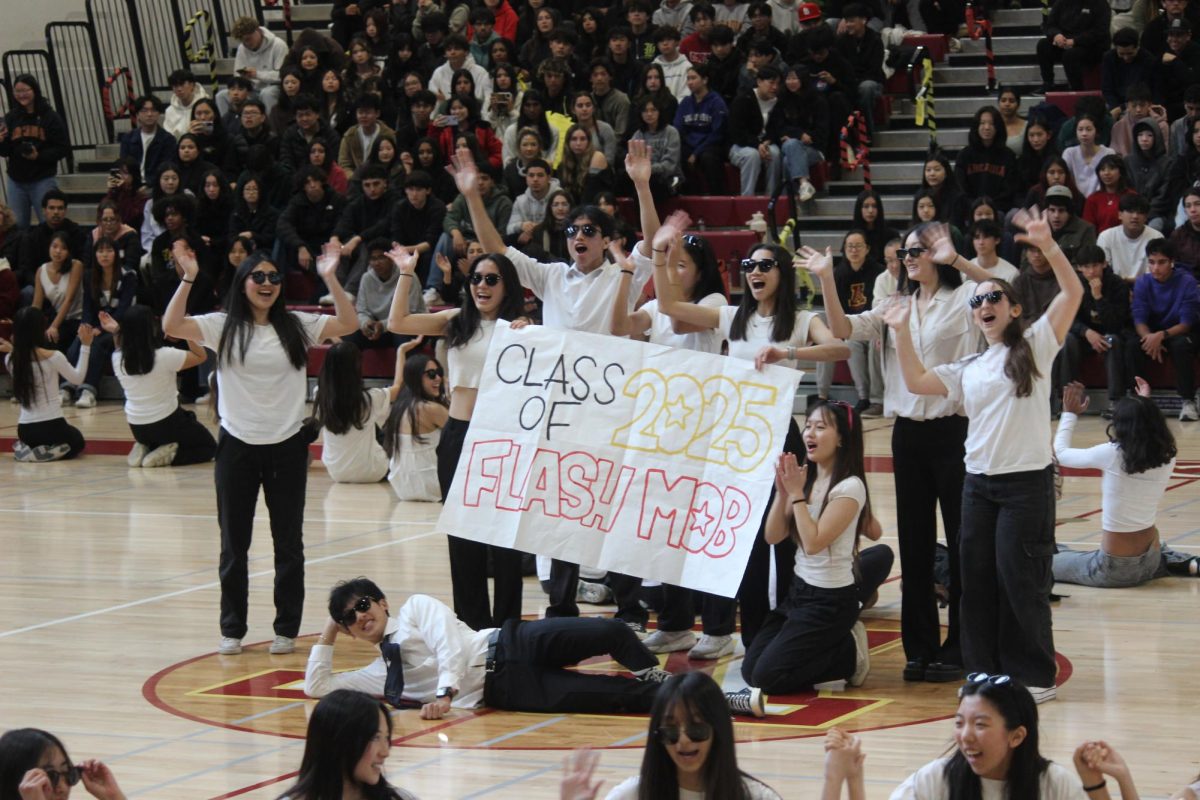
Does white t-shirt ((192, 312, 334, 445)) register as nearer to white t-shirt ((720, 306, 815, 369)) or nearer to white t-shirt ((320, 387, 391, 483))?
white t-shirt ((720, 306, 815, 369))

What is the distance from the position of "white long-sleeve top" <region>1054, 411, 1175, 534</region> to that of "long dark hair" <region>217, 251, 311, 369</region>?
3.76 metres

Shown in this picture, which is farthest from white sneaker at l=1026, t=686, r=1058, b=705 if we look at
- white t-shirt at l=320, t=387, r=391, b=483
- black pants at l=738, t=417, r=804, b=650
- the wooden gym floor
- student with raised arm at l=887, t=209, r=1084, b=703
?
white t-shirt at l=320, t=387, r=391, b=483

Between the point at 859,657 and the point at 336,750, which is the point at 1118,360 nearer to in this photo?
the point at 859,657

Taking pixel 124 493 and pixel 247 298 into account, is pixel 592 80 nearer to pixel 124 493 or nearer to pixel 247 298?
pixel 124 493

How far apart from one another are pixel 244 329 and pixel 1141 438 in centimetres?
439

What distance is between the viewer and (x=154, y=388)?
14.8 m

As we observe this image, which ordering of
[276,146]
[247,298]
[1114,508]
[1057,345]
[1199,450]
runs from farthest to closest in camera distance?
[276,146] < [1199,450] < [1114,508] < [247,298] < [1057,345]

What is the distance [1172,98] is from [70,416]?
36.0ft

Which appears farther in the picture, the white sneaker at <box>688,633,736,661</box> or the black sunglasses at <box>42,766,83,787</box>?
the white sneaker at <box>688,633,736,661</box>

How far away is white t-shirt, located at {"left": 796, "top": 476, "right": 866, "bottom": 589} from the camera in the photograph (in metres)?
7.46


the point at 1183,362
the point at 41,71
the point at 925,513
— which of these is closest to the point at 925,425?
the point at 925,513

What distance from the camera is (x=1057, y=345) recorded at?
7.10m

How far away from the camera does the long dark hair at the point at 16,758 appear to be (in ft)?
14.9

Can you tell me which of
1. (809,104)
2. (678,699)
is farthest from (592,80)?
(678,699)
